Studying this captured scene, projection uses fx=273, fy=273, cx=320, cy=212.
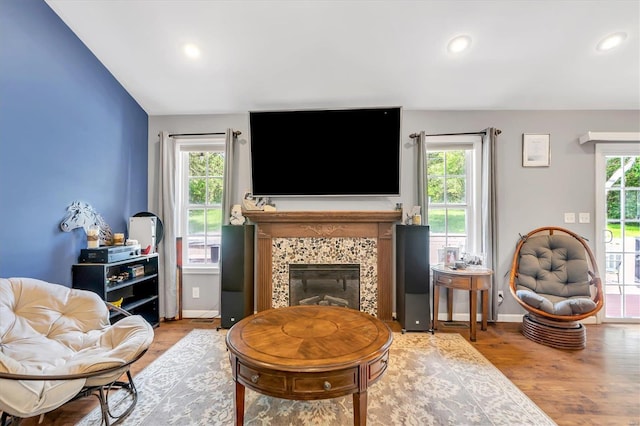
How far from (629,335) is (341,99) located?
4.03m

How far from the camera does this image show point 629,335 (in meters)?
2.91

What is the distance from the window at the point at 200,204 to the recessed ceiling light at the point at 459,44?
9.14 feet

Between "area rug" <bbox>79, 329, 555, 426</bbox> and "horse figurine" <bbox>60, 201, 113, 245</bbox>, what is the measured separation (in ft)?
4.60

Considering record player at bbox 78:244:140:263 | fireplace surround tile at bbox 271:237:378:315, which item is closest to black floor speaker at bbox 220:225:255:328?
fireplace surround tile at bbox 271:237:378:315

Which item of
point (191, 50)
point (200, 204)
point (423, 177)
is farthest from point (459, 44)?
point (200, 204)

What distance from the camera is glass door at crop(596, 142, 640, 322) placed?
3248 millimetres

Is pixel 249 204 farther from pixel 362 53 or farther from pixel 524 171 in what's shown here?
pixel 524 171

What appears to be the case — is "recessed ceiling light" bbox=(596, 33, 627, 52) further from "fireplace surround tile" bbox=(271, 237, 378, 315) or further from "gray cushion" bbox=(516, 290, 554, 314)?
"fireplace surround tile" bbox=(271, 237, 378, 315)

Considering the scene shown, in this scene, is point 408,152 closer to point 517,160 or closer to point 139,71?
point 517,160

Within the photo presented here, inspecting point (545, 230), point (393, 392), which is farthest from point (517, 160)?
point (393, 392)

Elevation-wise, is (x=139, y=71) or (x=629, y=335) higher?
(x=139, y=71)

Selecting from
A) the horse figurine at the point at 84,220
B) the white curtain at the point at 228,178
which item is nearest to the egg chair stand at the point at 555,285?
the white curtain at the point at 228,178

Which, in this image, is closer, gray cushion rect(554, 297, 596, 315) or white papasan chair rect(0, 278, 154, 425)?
white papasan chair rect(0, 278, 154, 425)

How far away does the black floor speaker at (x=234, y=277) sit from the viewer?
3035 mm
